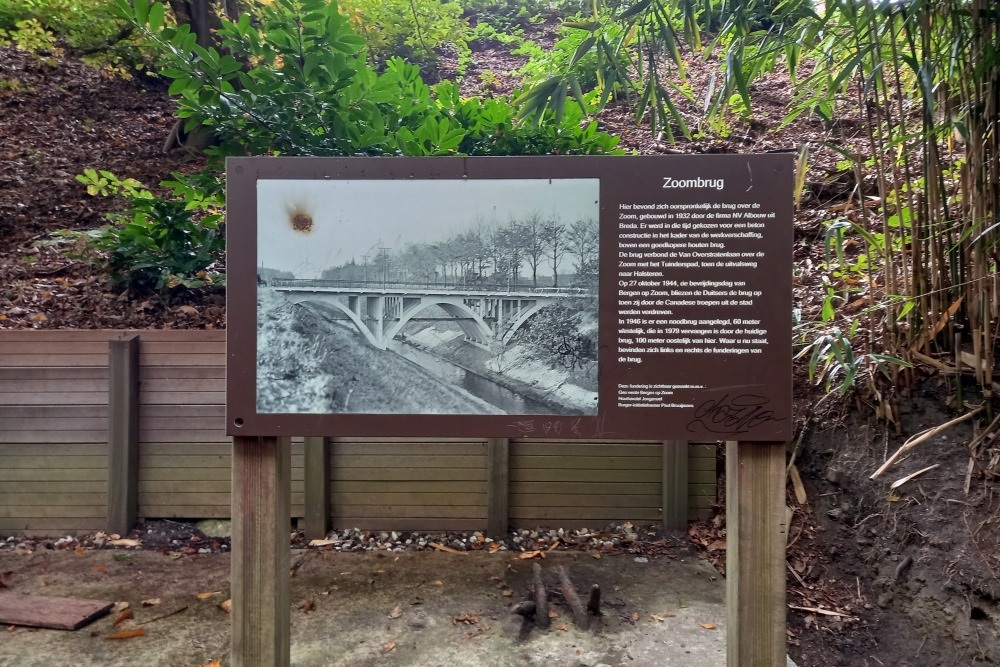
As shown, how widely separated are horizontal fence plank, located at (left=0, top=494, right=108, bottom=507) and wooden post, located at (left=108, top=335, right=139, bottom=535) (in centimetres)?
13

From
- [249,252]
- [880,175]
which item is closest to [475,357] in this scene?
[249,252]

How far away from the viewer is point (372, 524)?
14.5ft

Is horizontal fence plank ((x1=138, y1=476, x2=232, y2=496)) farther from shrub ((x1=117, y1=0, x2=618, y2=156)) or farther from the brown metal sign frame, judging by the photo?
the brown metal sign frame

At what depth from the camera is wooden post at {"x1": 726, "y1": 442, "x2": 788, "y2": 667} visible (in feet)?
6.93

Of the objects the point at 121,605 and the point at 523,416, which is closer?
the point at 523,416

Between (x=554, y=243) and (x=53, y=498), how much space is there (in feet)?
14.0

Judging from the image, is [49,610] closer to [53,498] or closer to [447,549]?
[53,498]

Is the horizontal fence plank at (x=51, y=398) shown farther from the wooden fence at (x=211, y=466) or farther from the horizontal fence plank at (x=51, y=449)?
the horizontal fence plank at (x=51, y=449)

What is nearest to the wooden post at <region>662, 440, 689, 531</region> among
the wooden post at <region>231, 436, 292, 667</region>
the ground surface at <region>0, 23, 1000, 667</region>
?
the ground surface at <region>0, 23, 1000, 667</region>

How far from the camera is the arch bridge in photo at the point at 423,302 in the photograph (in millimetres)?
2133

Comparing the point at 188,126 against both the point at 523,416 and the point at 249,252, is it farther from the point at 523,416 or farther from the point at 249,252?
the point at 523,416

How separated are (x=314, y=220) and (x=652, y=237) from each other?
1162mm

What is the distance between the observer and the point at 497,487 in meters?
4.39
